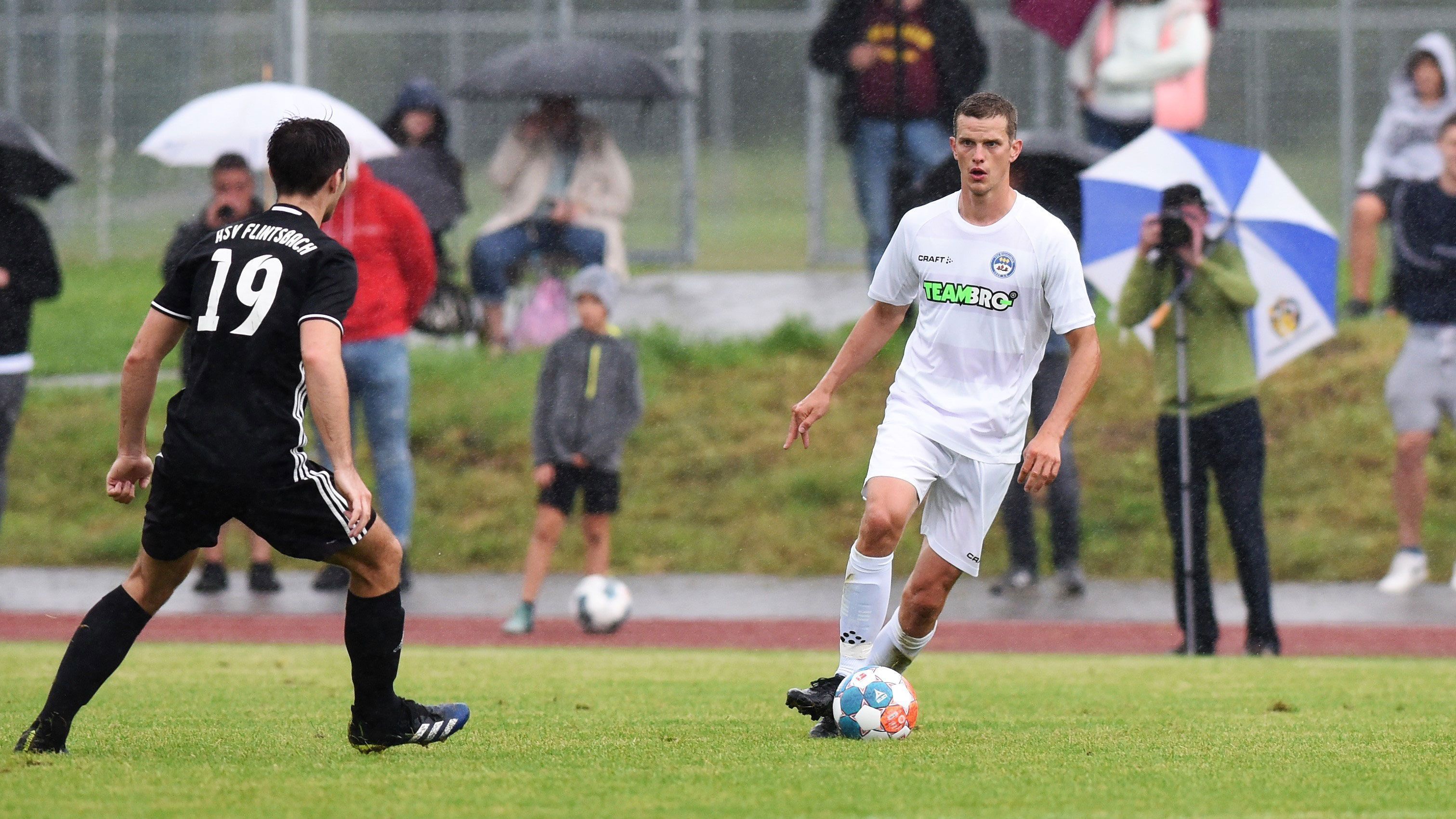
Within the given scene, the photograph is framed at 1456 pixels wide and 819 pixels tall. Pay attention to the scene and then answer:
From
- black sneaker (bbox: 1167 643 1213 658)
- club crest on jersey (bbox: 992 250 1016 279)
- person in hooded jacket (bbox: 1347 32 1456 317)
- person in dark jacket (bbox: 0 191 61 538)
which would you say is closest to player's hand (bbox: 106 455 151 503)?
club crest on jersey (bbox: 992 250 1016 279)

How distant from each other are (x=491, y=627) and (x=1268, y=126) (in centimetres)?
1013

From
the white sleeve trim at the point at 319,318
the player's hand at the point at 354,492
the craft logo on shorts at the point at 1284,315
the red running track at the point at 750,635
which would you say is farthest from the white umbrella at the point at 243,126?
the player's hand at the point at 354,492

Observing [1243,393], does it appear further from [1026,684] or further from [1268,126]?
[1268,126]

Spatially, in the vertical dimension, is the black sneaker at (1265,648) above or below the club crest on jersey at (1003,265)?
below

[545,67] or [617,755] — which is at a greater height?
[545,67]

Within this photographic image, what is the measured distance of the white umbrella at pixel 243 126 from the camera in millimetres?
12984

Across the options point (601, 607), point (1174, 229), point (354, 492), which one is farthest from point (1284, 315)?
point (354, 492)

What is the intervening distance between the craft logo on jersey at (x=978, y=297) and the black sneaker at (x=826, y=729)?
149 centimetres

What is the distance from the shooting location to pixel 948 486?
7.16m

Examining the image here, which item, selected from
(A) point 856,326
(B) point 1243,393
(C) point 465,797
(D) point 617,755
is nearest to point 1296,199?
(B) point 1243,393

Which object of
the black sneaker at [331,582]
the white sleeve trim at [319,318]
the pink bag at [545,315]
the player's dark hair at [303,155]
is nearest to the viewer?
the white sleeve trim at [319,318]

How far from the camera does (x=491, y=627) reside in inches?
465

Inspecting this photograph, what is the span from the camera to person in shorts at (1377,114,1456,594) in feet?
41.3

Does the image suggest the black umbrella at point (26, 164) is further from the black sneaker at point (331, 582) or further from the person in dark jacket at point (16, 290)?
the black sneaker at point (331, 582)
